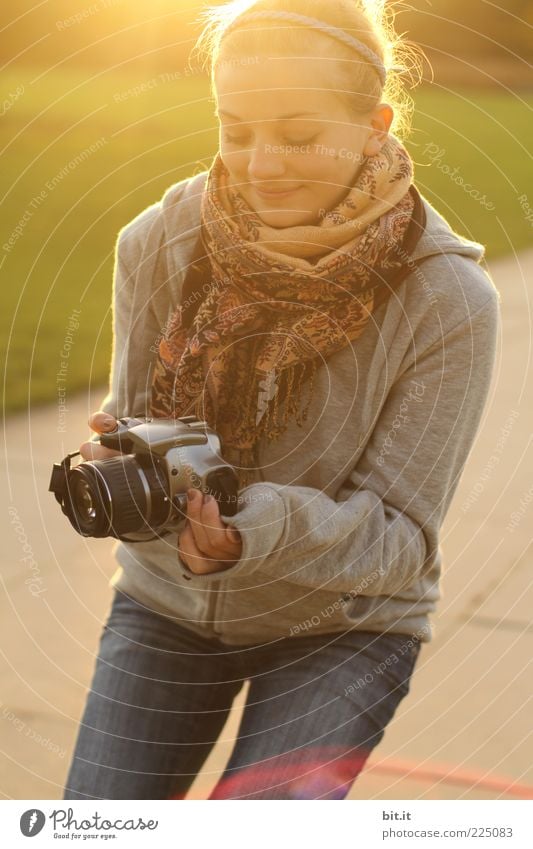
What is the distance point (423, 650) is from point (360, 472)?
5.34 feet

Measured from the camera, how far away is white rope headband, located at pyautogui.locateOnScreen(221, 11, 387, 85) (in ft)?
6.26

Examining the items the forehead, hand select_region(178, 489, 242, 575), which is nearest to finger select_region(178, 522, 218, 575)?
hand select_region(178, 489, 242, 575)

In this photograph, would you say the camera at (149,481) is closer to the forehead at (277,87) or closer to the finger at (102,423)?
the finger at (102,423)

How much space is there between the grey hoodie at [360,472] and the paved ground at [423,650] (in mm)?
918

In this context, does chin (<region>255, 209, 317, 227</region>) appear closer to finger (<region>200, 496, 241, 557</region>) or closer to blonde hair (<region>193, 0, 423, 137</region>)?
blonde hair (<region>193, 0, 423, 137</region>)

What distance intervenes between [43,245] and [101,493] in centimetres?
754

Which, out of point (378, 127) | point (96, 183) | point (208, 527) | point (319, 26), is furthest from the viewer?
point (96, 183)

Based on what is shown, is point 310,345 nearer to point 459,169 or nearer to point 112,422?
point 112,422

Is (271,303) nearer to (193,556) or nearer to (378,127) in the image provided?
(378,127)

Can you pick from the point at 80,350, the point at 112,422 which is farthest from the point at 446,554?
the point at 80,350

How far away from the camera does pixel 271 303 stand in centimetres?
211
